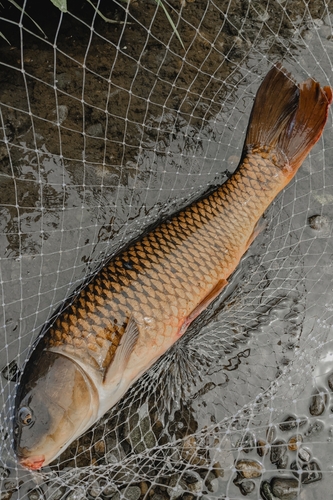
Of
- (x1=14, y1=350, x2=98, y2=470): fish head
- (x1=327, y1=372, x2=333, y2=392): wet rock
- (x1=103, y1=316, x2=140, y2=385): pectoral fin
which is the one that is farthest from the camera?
(x1=327, y1=372, x2=333, y2=392): wet rock

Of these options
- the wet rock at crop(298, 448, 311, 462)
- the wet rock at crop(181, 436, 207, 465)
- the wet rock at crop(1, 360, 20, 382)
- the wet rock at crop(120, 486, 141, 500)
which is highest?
the wet rock at crop(298, 448, 311, 462)

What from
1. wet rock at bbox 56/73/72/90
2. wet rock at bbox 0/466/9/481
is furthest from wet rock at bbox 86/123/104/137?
wet rock at bbox 0/466/9/481

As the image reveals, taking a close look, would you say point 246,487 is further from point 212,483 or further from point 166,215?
point 166,215

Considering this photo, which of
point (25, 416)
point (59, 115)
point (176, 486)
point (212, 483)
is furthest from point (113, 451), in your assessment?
point (59, 115)

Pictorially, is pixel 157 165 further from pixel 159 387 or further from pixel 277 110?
pixel 159 387

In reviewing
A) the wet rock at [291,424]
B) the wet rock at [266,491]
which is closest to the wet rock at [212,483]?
the wet rock at [266,491]

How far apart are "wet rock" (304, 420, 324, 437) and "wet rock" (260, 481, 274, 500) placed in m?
0.33

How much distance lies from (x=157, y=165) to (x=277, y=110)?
0.75 metres

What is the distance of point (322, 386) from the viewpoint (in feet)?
8.80

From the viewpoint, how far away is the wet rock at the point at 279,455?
2.56m

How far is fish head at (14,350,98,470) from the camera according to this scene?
7.07 ft

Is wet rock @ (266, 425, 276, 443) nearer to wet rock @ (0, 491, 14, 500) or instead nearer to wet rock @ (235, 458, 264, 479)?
wet rock @ (235, 458, 264, 479)

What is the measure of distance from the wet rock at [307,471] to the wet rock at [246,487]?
23cm

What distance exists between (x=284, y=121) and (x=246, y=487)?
193 centimetres
